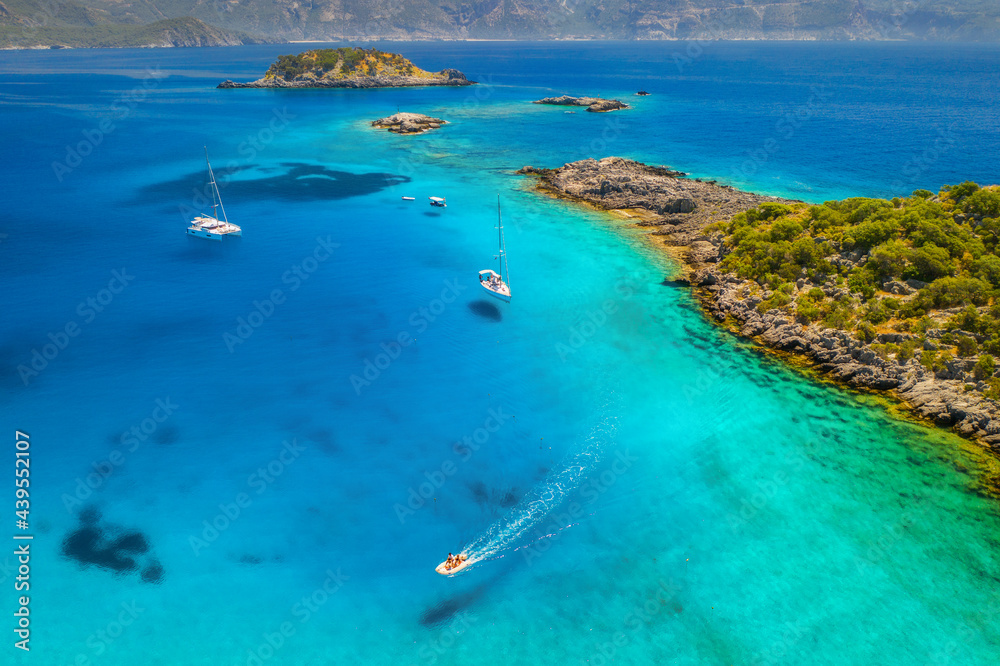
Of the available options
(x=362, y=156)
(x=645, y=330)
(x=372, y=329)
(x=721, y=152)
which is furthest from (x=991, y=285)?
(x=362, y=156)

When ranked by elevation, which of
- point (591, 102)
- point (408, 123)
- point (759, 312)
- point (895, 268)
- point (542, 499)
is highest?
point (591, 102)

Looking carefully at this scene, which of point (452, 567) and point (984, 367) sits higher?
point (984, 367)

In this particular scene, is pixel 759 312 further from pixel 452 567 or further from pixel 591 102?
pixel 591 102

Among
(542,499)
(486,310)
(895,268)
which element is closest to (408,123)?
(486,310)

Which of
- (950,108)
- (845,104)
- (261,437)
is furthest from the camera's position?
(845,104)

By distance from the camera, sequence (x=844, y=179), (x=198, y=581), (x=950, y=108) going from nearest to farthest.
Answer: (x=198, y=581)
(x=844, y=179)
(x=950, y=108)

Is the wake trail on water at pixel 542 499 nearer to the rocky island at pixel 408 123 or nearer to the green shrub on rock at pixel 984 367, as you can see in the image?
the green shrub on rock at pixel 984 367

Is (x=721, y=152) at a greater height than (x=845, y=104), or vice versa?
(x=845, y=104)

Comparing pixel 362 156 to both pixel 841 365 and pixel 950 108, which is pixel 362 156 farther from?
pixel 950 108
